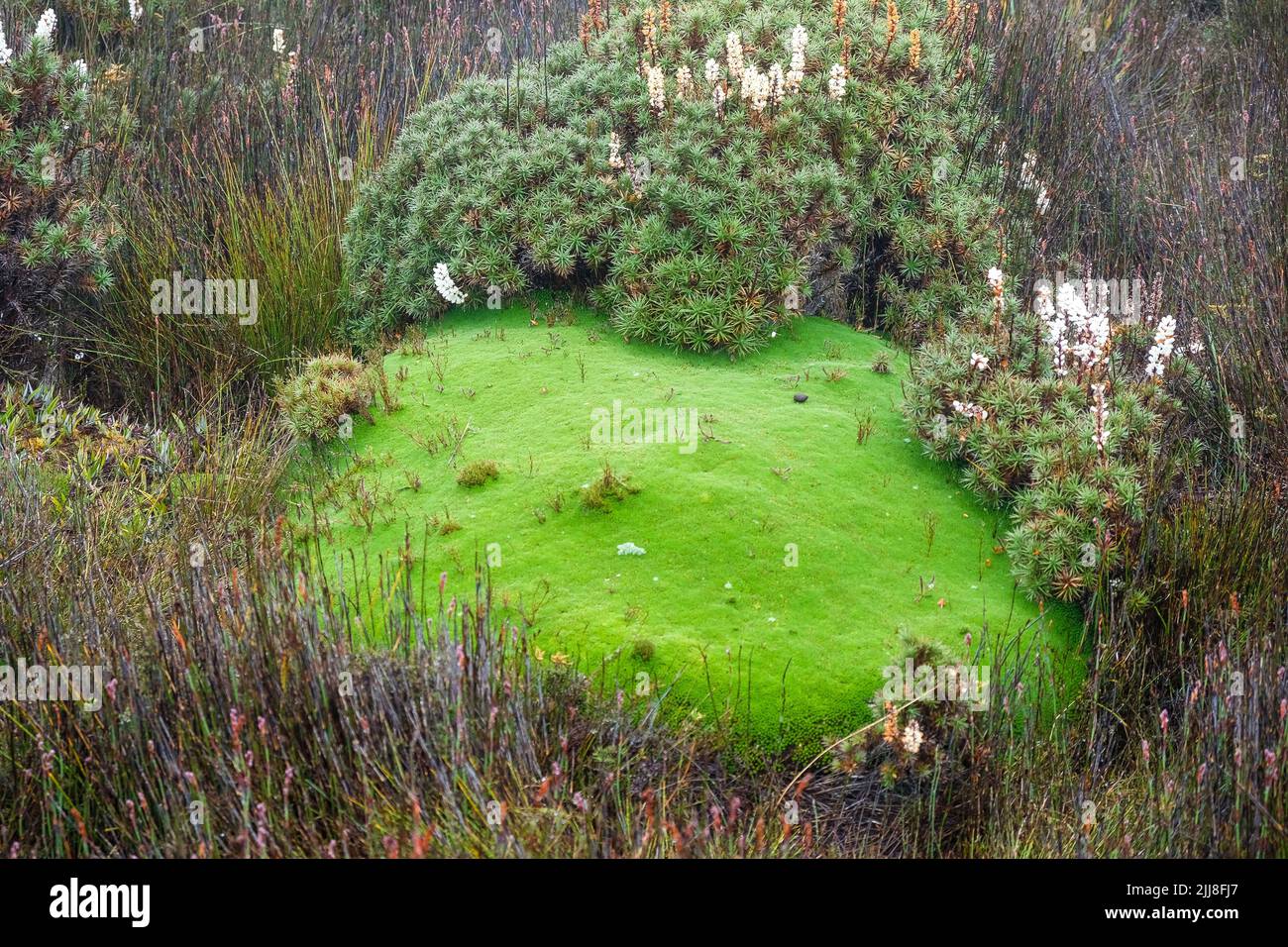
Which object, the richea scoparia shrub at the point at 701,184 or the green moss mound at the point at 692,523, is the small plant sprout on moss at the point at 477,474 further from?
the richea scoparia shrub at the point at 701,184

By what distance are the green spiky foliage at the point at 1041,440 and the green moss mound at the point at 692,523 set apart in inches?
6.5

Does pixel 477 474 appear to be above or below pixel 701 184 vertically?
below

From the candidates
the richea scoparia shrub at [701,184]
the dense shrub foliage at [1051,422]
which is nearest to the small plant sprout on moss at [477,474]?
the richea scoparia shrub at [701,184]

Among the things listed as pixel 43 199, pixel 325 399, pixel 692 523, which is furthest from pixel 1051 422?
pixel 43 199

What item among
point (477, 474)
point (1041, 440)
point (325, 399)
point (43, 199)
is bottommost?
point (477, 474)

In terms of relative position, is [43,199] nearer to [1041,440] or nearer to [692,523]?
[692,523]

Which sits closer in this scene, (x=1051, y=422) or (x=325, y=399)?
(x=1051, y=422)

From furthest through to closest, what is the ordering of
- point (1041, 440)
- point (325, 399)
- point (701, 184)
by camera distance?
1. point (701, 184)
2. point (325, 399)
3. point (1041, 440)

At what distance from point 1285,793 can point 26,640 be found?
12.7 feet

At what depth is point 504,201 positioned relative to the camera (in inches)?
264

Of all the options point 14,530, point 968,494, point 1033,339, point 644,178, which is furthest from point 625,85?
point 14,530

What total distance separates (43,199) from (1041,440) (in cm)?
531

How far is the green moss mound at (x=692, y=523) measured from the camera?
14.0 feet

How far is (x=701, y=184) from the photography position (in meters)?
6.41
